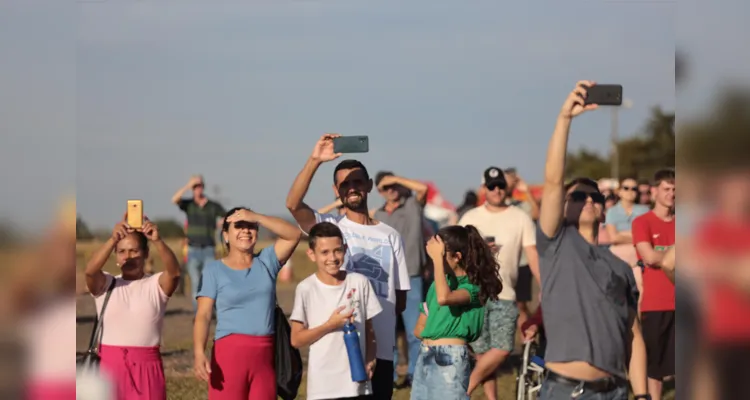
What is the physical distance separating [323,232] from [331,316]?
0.43 metres

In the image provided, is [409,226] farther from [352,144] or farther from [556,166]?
[556,166]

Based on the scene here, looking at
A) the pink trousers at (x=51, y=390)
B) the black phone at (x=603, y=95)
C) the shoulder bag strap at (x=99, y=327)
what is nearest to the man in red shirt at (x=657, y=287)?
the black phone at (x=603, y=95)

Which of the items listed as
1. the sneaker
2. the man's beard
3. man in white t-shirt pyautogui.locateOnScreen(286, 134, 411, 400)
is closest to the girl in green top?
man in white t-shirt pyautogui.locateOnScreen(286, 134, 411, 400)

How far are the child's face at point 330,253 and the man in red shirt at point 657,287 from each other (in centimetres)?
286

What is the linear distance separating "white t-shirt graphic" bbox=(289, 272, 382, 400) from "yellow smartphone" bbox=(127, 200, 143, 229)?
35.9 inches

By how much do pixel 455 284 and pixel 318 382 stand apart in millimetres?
958

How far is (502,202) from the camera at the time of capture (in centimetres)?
898

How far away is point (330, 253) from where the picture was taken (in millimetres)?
6094

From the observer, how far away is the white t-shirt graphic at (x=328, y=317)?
6059 millimetres

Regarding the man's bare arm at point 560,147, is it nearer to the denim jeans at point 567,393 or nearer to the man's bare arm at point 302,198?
the denim jeans at point 567,393

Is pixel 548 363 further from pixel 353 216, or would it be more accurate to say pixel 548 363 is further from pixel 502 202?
pixel 502 202

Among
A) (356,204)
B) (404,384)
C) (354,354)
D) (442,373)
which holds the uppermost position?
(356,204)

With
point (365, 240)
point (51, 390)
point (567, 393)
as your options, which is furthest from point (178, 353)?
point (567, 393)

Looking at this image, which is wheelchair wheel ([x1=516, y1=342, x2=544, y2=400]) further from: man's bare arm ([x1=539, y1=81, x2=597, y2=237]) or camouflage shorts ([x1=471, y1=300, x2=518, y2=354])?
man's bare arm ([x1=539, y1=81, x2=597, y2=237])
